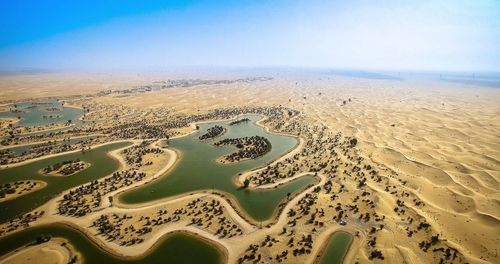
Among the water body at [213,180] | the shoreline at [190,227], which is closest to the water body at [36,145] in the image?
the water body at [213,180]

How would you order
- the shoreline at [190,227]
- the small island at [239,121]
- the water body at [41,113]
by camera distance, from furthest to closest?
the water body at [41,113] → the small island at [239,121] → the shoreline at [190,227]

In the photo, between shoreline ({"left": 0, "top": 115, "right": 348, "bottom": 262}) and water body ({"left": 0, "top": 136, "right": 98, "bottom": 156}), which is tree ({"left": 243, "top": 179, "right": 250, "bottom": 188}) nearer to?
shoreline ({"left": 0, "top": 115, "right": 348, "bottom": 262})

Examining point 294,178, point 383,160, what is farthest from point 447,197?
point 294,178

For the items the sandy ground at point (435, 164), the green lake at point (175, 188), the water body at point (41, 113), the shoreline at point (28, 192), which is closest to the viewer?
the green lake at point (175, 188)

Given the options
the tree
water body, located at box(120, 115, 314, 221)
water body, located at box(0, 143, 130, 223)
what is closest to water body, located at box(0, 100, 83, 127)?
water body, located at box(0, 143, 130, 223)

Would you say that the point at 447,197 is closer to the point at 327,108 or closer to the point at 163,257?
the point at 163,257

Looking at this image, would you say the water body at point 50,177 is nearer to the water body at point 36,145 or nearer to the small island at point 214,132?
the water body at point 36,145
